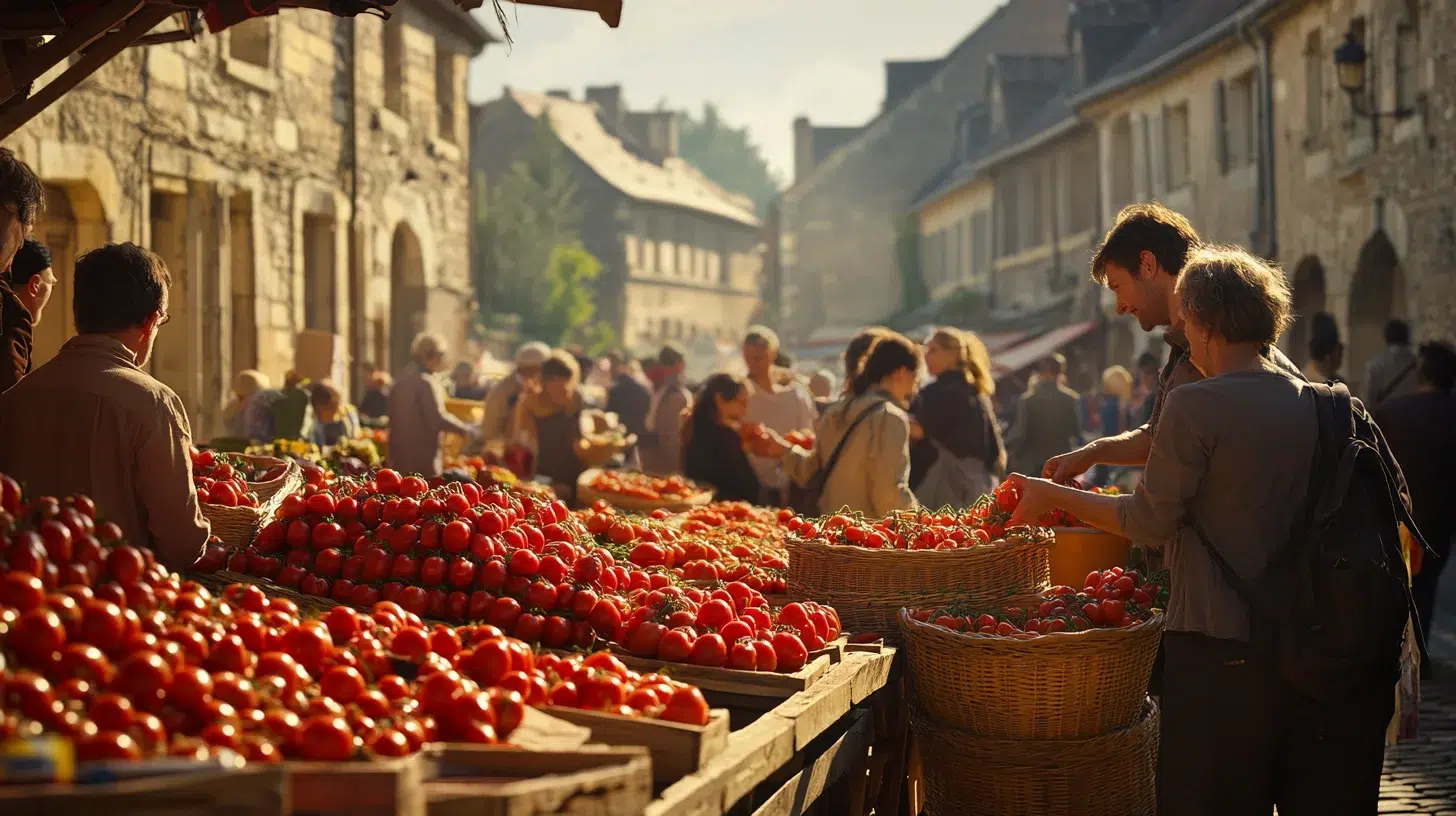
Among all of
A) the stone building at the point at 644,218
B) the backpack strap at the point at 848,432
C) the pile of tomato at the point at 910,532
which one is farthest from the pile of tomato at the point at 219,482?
the stone building at the point at 644,218

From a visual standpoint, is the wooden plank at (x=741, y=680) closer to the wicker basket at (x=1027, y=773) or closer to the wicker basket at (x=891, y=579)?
the wicker basket at (x=1027, y=773)

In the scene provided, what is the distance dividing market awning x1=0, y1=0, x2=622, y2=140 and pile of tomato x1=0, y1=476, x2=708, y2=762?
2151 millimetres

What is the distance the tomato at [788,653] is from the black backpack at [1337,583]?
3.82ft

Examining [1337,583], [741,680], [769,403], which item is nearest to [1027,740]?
[741,680]

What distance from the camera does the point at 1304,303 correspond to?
21.2 metres

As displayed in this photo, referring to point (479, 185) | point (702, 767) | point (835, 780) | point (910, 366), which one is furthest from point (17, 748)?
point (479, 185)

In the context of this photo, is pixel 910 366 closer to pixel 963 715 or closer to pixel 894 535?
pixel 894 535

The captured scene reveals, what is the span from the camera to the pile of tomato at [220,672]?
2662 mm

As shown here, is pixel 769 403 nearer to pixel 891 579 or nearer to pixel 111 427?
pixel 891 579

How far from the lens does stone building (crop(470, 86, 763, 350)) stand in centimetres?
5719

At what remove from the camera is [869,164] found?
47.8 m

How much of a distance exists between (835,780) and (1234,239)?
1916 centimetres

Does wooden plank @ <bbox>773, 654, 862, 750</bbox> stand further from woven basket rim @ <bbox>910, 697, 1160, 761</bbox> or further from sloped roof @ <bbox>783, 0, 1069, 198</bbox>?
sloped roof @ <bbox>783, 0, 1069, 198</bbox>

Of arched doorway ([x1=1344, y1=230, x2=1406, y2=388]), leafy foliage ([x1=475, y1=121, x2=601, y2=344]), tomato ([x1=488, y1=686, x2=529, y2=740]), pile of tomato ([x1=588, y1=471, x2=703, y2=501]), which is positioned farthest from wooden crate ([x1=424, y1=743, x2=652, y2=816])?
leafy foliage ([x1=475, y1=121, x2=601, y2=344])
